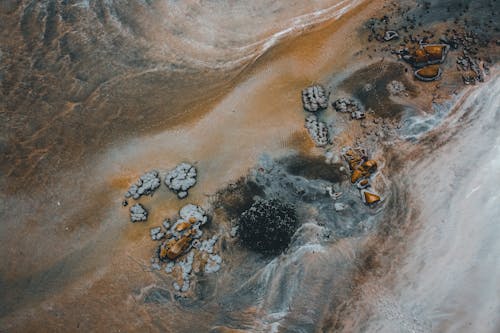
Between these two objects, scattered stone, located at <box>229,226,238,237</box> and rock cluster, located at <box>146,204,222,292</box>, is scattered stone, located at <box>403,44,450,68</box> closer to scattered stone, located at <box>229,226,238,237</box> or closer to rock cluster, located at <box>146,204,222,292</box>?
scattered stone, located at <box>229,226,238,237</box>

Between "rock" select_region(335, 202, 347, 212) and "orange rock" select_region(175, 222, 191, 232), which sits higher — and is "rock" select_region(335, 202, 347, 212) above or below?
below

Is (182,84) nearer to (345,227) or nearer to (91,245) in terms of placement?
(91,245)

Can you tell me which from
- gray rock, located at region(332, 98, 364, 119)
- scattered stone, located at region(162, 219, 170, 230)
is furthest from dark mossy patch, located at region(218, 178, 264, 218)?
gray rock, located at region(332, 98, 364, 119)

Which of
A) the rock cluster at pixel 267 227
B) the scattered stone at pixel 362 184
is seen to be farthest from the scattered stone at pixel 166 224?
the scattered stone at pixel 362 184

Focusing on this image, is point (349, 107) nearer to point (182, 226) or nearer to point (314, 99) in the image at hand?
point (314, 99)

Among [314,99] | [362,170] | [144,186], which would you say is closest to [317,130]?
[314,99]

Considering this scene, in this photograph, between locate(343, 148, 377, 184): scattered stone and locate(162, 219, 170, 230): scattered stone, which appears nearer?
locate(162, 219, 170, 230): scattered stone
